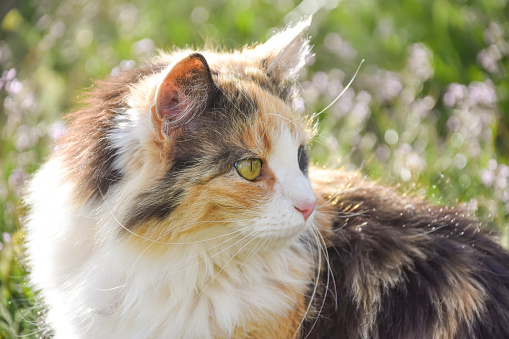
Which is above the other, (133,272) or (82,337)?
(133,272)

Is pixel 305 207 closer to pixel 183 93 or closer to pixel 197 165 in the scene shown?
pixel 197 165

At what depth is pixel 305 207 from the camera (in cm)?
146

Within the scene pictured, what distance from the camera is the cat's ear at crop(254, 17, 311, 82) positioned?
1786 mm

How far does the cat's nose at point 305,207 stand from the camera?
146 cm

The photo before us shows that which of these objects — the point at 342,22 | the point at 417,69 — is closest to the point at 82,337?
the point at 417,69

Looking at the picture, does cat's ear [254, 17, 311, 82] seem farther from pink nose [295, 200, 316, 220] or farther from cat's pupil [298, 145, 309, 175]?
pink nose [295, 200, 316, 220]

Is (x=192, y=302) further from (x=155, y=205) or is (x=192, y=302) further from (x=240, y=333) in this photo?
(x=155, y=205)

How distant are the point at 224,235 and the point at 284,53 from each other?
0.71m

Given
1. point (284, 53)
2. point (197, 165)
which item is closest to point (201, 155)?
point (197, 165)

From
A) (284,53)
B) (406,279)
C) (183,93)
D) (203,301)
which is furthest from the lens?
(284,53)

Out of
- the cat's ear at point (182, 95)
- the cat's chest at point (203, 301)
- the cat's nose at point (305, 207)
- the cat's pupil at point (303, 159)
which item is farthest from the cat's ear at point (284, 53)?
the cat's chest at point (203, 301)

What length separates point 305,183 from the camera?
1.52 m

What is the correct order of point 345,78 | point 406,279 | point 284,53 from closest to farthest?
point 406,279, point 284,53, point 345,78

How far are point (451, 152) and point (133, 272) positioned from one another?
2300 millimetres
